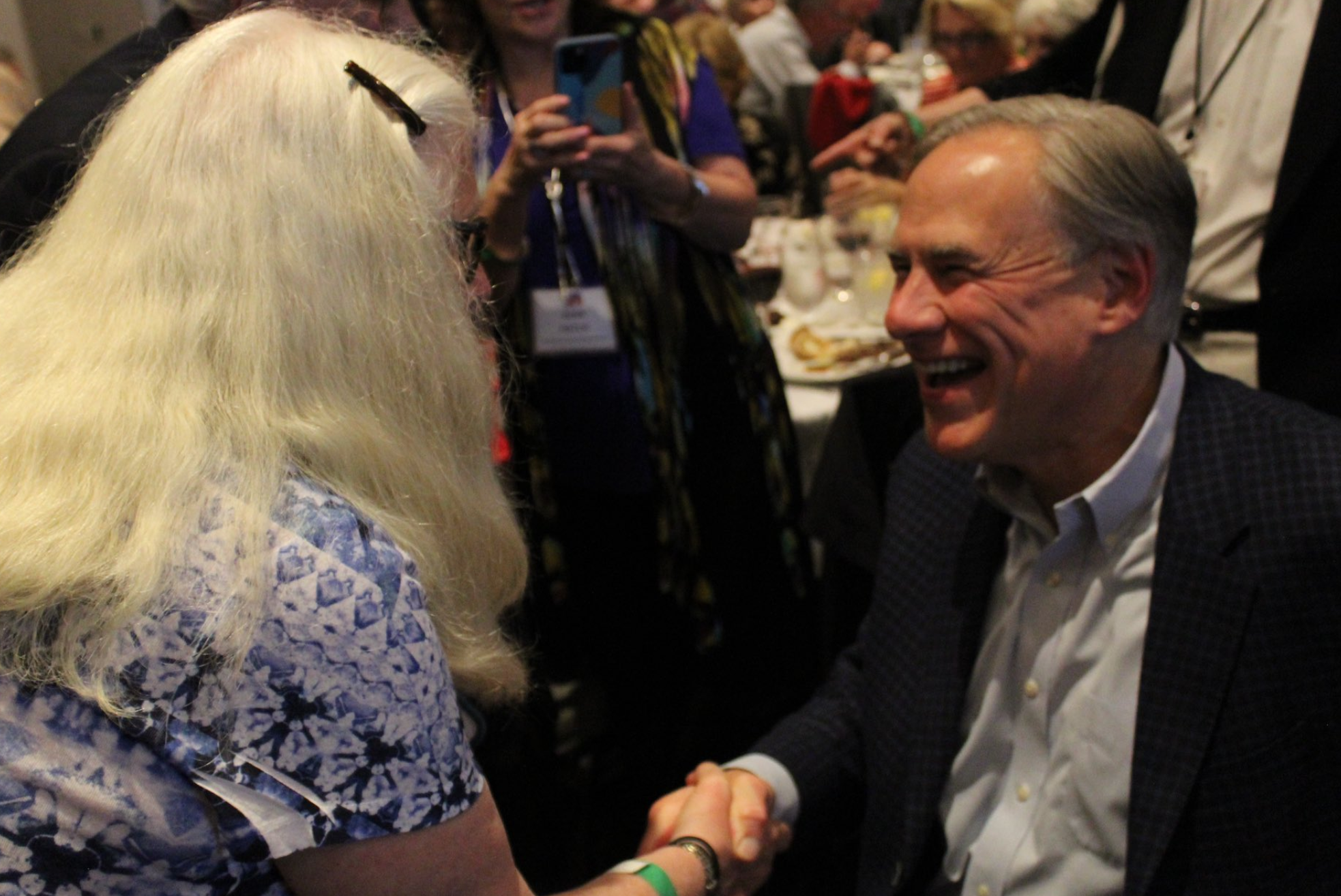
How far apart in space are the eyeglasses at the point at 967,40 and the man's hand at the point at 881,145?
1.53 m

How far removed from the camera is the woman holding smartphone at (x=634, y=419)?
2.19 meters

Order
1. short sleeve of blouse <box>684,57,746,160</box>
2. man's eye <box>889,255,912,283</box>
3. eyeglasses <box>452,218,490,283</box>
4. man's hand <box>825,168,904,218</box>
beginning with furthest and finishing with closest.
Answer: man's hand <box>825,168,904,218</box>, short sleeve of blouse <box>684,57,746,160</box>, man's eye <box>889,255,912,283</box>, eyeglasses <box>452,218,490,283</box>

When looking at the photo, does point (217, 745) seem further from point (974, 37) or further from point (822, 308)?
point (974, 37)

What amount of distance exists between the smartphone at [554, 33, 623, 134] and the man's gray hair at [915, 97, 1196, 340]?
87 cm

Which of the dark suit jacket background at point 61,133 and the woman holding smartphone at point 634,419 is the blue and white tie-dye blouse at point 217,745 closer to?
the dark suit jacket background at point 61,133

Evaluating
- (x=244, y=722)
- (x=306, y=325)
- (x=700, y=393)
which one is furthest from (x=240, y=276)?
(x=700, y=393)

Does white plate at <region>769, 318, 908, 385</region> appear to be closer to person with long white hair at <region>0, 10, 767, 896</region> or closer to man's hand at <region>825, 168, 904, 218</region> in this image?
man's hand at <region>825, 168, 904, 218</region>

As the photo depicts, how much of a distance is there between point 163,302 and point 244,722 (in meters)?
0.35

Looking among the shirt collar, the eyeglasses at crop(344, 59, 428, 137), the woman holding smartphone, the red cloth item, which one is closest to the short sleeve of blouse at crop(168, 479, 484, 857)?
the eyeglasses at crop(344, 59, 428, 137)

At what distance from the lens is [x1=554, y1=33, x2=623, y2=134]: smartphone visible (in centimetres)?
204

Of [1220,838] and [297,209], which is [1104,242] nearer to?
[1220,838]

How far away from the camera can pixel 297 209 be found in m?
0.94

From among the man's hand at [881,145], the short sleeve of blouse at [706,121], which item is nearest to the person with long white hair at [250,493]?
the short sleeve of blouse at [706,121]

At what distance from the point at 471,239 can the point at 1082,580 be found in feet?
2.73
